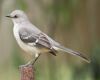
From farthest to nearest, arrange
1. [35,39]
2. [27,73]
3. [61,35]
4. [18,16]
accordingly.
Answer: [61,35] → [18,16] → [35,39] → [27,73]

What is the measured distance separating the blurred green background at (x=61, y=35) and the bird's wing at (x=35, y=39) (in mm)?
1359

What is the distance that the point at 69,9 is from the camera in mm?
7086

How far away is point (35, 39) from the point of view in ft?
17.5

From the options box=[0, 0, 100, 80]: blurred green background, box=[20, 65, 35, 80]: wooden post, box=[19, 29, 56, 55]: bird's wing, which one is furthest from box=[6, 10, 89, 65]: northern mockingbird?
box=[0, 0, 100, 80]: blurred green background

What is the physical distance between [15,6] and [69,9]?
27.4 inches

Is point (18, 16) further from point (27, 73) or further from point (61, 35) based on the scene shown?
point (61, 35)

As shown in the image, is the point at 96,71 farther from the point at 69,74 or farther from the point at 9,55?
the point at 9,55

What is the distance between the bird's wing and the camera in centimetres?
527

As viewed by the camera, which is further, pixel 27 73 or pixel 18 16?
pixel 18 16

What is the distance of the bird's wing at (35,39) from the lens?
207 inches

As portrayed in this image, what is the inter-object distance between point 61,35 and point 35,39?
1.96 metres

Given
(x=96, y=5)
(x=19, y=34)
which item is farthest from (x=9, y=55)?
(x=19, y=34)

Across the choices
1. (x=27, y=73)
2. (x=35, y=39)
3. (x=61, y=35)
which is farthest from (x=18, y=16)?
(x=61, y=35)

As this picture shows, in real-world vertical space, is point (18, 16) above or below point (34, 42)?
above
